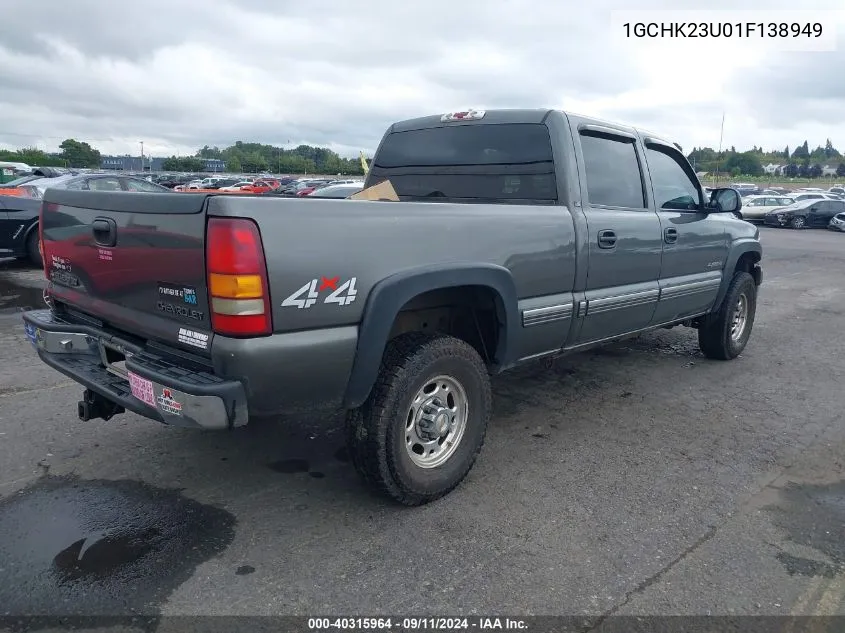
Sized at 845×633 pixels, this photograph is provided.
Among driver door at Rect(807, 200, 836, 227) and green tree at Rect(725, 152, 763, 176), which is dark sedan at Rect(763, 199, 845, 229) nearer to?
driver door at Rect(807, 200, 836, 227)

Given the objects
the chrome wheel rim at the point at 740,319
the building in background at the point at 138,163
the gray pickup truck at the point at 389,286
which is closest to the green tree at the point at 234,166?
the building in background at the point at 138,163

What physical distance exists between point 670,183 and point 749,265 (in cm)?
170

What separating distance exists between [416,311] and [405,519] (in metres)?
1.03

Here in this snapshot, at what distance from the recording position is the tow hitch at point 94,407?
333 cm

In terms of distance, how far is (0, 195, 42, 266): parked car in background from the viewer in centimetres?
1006

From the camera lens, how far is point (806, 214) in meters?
27.3

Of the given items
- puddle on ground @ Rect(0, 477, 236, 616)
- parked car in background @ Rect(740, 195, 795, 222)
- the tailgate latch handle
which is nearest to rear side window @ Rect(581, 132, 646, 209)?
the tailgate latch handle

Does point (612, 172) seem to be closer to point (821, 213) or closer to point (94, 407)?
point (94, 407)

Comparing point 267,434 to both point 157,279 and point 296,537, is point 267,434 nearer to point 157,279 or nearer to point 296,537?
point 296,537

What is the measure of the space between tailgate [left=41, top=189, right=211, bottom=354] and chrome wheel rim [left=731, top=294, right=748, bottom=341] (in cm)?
509

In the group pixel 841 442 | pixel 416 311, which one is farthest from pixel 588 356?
pixel 416 311

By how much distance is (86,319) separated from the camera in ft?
11.2

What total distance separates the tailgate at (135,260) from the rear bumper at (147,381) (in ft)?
0.35

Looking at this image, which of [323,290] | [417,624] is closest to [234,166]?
[323,290]
